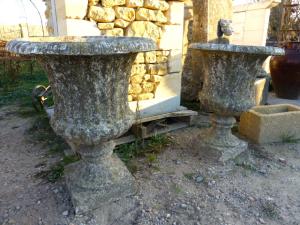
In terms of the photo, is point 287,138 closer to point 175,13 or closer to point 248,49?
point 248,49

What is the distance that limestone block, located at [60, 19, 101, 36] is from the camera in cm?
237

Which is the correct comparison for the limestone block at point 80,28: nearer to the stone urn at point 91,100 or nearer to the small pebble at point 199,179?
the stone urn at point 91,100

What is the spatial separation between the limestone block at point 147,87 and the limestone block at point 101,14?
80cm

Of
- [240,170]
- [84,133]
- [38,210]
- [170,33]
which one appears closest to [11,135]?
[38,210]

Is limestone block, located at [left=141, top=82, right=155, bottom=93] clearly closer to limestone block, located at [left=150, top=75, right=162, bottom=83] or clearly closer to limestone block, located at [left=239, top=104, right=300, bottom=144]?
limestone block, located at [left=150, top=75, right=162, bottom=83]

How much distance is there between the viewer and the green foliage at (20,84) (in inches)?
187

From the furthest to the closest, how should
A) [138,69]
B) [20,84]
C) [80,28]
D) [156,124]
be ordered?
[20,84], [156,124], [138,69], [80,28]

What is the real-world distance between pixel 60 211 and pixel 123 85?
1.02 m

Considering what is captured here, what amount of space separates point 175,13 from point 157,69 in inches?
26.5

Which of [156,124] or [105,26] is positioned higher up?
[105,26]

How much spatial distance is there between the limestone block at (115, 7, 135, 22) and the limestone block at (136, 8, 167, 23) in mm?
69

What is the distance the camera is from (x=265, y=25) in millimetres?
5070

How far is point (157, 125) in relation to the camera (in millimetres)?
3189

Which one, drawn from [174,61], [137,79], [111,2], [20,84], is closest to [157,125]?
[137,79]
